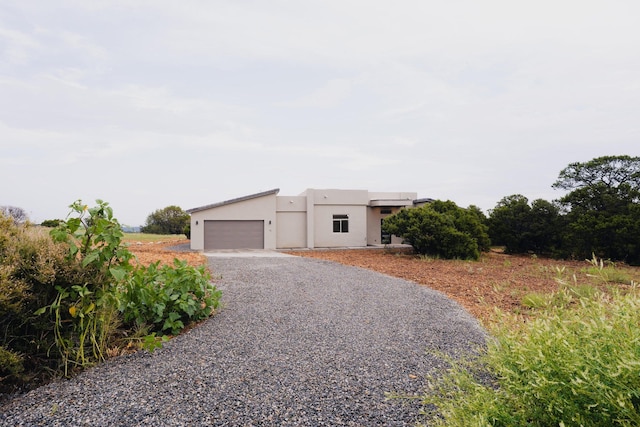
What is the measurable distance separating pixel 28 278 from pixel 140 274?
4.40 ft

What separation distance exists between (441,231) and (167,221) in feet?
135

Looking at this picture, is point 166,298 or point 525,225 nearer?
point 166,298

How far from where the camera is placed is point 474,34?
8727mm

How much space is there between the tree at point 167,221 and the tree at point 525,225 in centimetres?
3839

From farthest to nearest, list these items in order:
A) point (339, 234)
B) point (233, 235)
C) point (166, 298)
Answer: point (339, 234)
point (233, 235)
point (166, 298)

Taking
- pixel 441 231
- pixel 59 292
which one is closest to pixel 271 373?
pixel 59 292

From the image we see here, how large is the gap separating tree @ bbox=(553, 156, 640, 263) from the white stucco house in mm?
8770

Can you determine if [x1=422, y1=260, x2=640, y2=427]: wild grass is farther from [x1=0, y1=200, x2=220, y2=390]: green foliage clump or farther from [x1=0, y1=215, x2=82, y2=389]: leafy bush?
[x1=0, y1=215, x2=82, y2=389]: leafy bush

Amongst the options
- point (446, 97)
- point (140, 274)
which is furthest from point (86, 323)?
point (446, 97)

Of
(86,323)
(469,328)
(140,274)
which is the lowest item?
(469,328)

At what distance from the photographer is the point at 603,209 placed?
55.9 ft

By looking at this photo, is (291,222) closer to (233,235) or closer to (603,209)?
(233,235)

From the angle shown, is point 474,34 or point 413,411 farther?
point 474,34

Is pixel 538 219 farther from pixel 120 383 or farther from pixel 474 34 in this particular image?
A: pixel 120 383
